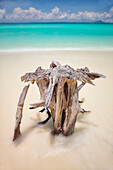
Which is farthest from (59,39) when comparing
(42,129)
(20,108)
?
(20,108)

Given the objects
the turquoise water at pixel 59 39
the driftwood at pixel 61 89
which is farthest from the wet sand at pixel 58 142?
the turquoise water at pixel 59 39

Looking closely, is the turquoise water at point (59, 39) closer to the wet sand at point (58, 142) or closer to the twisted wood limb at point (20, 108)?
the wet sand at point (58, 142)

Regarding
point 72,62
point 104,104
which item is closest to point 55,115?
point 104,104

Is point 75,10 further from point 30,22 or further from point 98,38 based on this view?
point 98,38

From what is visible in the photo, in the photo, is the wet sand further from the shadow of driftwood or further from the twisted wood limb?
the twisted wood limb

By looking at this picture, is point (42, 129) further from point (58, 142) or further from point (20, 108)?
point (20, 108)

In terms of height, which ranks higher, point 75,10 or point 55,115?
point 75,10
